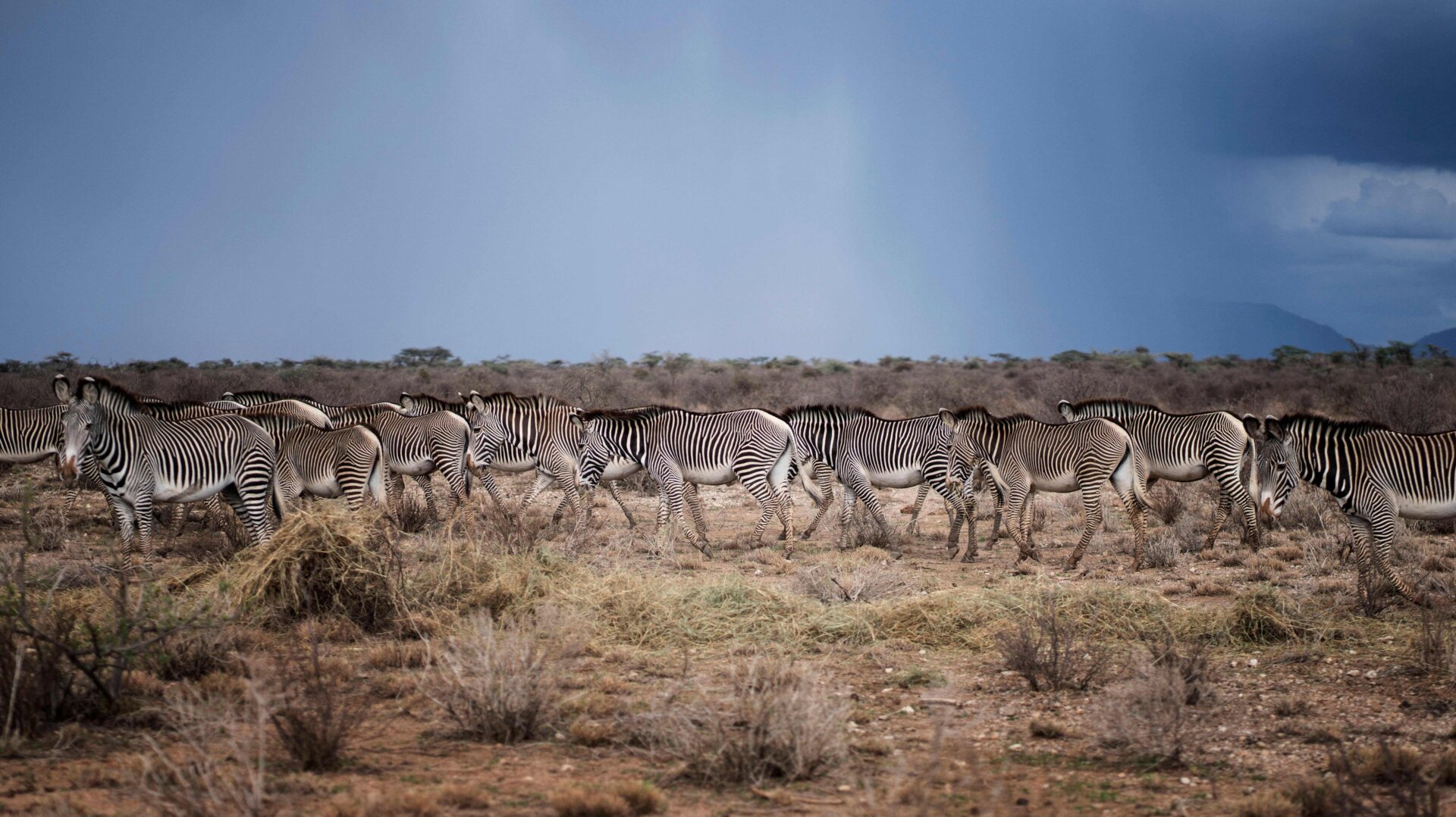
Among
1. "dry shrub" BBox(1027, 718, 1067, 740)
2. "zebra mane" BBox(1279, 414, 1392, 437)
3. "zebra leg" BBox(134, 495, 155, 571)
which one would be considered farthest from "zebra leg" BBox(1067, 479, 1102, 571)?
"zebra leg" BBox(134, 495, 155, 571)

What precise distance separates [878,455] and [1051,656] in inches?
279

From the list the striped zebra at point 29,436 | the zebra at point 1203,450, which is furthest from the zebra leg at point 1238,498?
the striped zebra at point 29,436

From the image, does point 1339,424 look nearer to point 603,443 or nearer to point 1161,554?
point 1161,554

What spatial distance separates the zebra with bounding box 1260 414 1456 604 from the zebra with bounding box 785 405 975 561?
430cm

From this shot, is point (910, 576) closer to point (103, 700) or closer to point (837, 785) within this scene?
point (837, 785)

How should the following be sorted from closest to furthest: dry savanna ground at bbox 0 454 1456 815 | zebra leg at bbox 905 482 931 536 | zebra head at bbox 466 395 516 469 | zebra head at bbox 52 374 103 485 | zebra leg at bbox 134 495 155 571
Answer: dry savanna ground at bbox 0 454 1456 815
zebra head at bbox 52 374 103 485
zebra leg at bbox 134 495 155 571
zebra leg at bbox 905 482 931 536
zebra head at bbox 466 395 516 469

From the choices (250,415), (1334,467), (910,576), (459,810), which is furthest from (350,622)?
(1334,467)

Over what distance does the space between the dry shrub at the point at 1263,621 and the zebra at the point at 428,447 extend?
10.6 metres

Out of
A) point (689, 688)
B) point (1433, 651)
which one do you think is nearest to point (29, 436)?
point (689, 688)

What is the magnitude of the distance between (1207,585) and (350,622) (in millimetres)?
8360

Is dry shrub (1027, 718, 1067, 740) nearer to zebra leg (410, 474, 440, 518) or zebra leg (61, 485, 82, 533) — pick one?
zebra leg (410, 474, 440, 518)

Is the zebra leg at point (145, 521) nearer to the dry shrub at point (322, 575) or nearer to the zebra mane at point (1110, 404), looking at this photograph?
the dry shrub at point (322, 575)

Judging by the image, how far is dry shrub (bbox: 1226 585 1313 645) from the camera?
831cm

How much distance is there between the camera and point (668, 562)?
12391 mm
